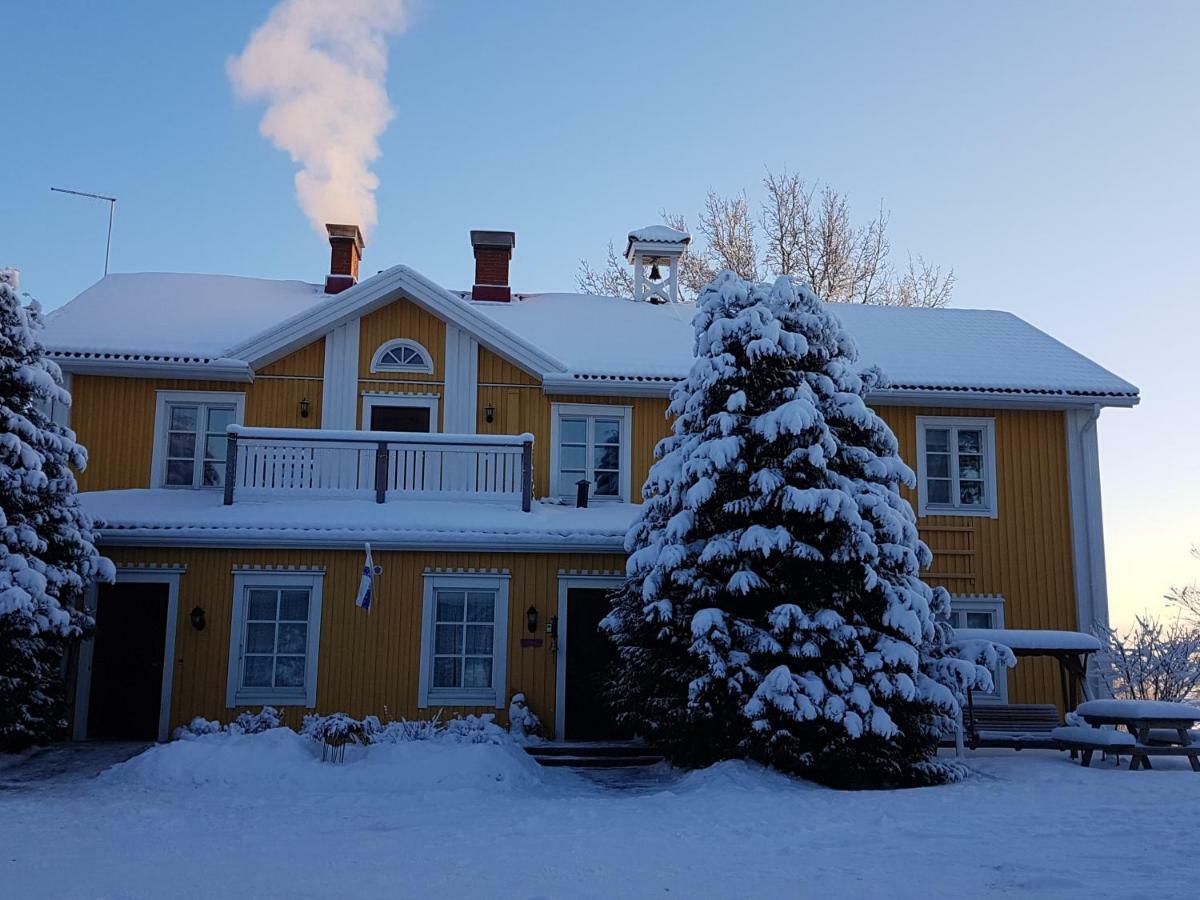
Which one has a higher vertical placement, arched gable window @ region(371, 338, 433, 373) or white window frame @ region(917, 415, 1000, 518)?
arched gable window @ region(371, 338, 433, 373)

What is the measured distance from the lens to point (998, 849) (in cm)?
744

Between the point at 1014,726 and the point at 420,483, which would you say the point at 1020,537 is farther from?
the point at 420,483

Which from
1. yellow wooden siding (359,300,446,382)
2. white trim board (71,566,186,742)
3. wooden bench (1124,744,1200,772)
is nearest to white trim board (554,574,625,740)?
yellow wooden siding (359,300,446,382)

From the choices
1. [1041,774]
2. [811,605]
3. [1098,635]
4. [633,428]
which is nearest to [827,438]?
[811,605]

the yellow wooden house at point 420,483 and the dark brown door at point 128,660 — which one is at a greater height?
the yellow wooden house at point 420,483

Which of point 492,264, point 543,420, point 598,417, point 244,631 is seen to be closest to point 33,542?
point 244,631

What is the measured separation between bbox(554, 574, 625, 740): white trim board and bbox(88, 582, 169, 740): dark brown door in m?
4.98

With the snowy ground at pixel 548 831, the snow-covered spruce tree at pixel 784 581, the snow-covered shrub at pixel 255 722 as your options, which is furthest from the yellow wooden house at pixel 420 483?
the snow-covered spruce tree at pixel 784 581

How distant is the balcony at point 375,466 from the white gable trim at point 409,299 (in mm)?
1555

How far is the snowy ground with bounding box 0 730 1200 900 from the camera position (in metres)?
6.59

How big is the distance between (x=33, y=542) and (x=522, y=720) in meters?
5.92

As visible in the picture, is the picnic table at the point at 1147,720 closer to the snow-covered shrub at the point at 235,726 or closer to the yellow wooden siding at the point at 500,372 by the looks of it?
the yellow wooden siding at the point at 500,372

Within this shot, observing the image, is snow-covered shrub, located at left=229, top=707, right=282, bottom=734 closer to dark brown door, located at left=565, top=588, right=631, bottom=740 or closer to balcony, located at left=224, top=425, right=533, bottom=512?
balcony, located at left=224, top=425, right=533, bottom=512

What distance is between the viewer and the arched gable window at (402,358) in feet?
51.2
